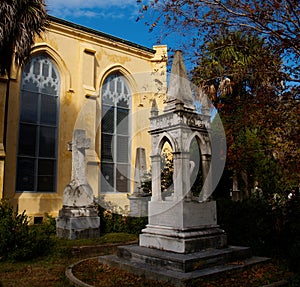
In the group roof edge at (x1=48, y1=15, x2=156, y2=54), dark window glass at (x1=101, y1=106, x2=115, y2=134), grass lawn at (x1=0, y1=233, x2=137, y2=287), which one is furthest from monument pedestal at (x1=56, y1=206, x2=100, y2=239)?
roof edge at (x1=48, y1=15, x2=156, y2=54)

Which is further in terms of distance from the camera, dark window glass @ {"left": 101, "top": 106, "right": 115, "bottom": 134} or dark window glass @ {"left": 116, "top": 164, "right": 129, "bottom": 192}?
dark window glass @ {"left": 116, "top": 164, "right": 129, "bottom": 192}

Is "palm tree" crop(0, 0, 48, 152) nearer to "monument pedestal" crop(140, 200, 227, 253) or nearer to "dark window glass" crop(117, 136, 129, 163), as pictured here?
"monument pedestal" crop(140, 200, 227, 253)

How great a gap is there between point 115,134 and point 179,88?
1047 cm

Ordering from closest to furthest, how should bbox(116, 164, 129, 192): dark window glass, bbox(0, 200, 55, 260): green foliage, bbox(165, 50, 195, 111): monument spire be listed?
bbox(165, 50, 195, 111): monument spire < bbox(0, 200, 55, 260): green foliage < bbox(116, 164, 129, 192): dark window glass

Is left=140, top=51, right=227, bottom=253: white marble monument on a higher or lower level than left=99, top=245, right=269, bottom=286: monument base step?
higher

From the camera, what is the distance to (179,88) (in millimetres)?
7523

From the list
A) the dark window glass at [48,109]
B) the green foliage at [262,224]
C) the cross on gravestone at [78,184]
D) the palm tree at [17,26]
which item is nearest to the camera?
the green foliage at [262,224]

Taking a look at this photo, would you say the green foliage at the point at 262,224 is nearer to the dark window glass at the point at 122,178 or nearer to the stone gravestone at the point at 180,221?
the stone gravestone at the point at 180,221

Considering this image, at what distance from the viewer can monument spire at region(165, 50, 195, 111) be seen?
24.6 ft

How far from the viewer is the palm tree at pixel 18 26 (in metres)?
10.1

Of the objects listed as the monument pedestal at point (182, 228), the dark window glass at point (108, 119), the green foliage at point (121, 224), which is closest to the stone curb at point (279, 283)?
the monument pedestal at point (182, 228)

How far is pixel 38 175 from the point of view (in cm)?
1474

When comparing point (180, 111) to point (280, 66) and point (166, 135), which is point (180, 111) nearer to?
point (166, 135)

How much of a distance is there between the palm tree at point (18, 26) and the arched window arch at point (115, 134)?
682 cm
